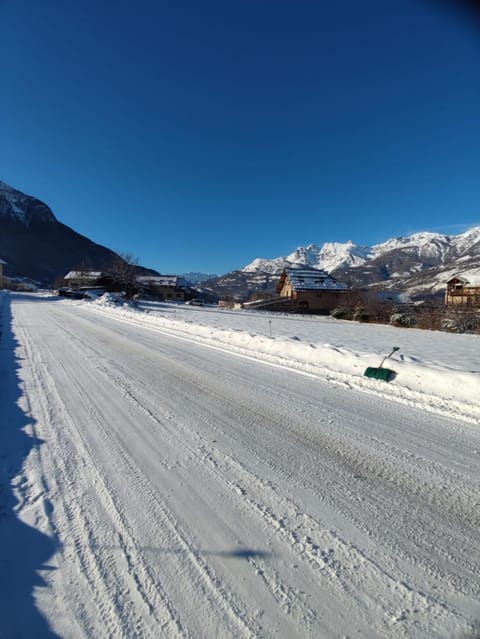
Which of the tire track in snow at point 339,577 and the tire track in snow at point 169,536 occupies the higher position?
the tire track in snow at point 339,577

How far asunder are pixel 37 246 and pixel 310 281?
568 feet

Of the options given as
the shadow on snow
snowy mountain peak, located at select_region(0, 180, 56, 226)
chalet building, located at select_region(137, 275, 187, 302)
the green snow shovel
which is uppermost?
snowy mountain peak, located at select_region(0, 180, 56, 226)

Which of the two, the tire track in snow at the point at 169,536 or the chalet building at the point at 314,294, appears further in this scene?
the chalet building at the point at 314,294

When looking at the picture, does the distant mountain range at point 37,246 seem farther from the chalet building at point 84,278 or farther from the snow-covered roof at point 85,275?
the snow-covered roof at point 85,275

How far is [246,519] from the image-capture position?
8.95 ft

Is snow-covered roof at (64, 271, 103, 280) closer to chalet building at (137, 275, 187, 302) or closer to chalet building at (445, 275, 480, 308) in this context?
chalet building at (137, 275, 187, 302)

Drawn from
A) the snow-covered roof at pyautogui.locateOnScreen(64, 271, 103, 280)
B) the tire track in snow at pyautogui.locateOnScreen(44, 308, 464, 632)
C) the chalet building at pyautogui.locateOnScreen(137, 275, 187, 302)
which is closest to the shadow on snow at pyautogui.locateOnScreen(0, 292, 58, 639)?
the tire track in snow at pyautogui.locateOnScreen(44, 308, 464, 632)

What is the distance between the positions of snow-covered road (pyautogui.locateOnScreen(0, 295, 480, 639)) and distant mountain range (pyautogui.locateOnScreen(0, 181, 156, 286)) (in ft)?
501

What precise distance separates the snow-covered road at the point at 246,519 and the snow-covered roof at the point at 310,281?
1753 inches

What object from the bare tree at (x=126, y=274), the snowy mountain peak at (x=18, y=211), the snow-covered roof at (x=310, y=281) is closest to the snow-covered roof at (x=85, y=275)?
the bare tree at (x=126, y=274)

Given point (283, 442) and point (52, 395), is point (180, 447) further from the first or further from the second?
point (52, 395)

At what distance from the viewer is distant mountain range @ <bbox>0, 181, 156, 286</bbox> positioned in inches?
5999

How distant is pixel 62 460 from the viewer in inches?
143

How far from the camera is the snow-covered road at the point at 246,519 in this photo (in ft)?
6.35
